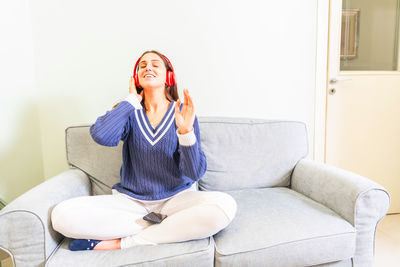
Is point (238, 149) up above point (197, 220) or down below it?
above

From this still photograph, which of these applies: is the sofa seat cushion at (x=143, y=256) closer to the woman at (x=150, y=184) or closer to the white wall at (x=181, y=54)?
the woman at (x=150, y=184)

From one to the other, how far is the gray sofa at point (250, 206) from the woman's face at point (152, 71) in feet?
1.33

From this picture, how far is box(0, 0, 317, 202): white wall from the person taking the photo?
68.6 inches

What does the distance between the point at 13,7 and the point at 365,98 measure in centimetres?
229

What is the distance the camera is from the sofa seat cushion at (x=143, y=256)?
1000 mm

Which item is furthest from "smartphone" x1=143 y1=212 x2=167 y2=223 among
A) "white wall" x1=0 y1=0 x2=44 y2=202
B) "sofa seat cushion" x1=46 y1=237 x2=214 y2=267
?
"white wall" x1=0 y1=0 x2=44 y2=202

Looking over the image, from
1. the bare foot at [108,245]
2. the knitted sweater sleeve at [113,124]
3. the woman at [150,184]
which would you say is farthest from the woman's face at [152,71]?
the bare foot at [108,245]

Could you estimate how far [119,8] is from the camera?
1759 mm

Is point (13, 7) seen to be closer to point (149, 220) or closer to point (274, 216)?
point (149, 220)

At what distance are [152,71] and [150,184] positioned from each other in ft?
1.65

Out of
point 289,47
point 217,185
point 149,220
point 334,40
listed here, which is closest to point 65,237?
point 149,220

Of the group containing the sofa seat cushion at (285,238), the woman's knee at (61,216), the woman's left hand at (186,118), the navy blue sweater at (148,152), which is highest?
the woman's left hand at (186,118)

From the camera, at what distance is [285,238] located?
1133mm

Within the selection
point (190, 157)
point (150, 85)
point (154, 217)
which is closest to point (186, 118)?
point (190, 157)
